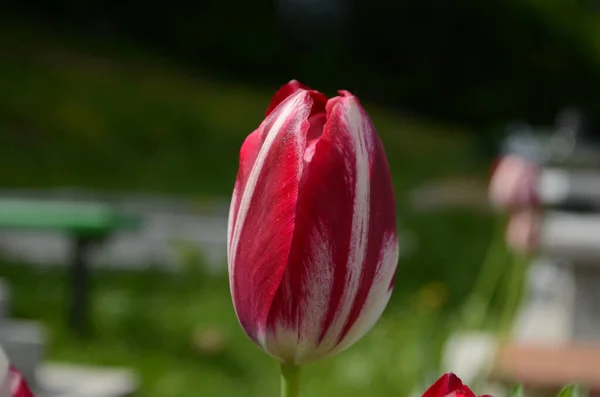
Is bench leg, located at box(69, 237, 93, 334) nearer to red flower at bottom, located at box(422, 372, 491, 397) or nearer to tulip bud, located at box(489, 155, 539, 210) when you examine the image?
tulip bud, located at box(489, 155, 539, 210)

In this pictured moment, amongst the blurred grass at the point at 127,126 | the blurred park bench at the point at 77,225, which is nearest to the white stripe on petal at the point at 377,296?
the blurred park bench at the point at 77,225

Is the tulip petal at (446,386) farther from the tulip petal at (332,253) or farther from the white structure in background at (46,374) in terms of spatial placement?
the white structure in background at (46,374)

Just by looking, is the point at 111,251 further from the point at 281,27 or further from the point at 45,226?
the point at 281,27

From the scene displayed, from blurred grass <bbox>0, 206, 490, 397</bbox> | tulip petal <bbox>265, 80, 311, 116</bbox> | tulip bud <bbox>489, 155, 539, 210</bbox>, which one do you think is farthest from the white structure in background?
tulip petal <bbox>265, 80, 311, 116</bbox>

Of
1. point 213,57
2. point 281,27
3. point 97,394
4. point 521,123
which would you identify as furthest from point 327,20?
point 97,394

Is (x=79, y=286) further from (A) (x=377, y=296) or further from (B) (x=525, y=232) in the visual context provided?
(A) (x=377, y=296)

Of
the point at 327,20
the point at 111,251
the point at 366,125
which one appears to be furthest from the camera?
the point at 327,20

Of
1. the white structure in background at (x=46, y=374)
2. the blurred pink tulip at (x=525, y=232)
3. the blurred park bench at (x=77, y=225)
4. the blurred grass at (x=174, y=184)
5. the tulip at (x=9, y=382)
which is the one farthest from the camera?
the blurred park bench at (x=77, y=225)

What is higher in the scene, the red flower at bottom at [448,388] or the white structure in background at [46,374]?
the white structure in background at [46,374]
